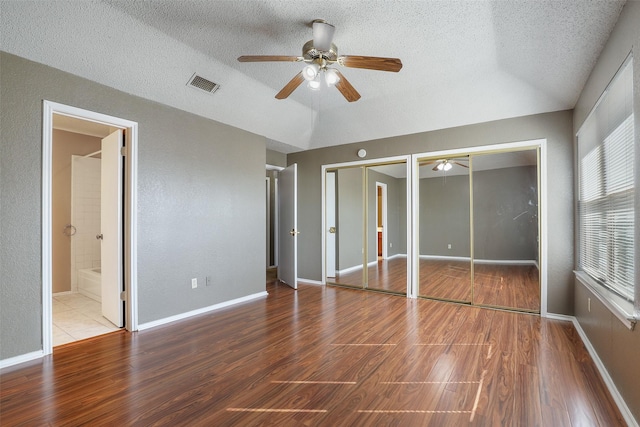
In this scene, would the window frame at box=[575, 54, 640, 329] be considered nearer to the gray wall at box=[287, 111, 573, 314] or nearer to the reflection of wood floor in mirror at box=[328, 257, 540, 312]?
the gray wall at box=[287, 111, 573, 314]

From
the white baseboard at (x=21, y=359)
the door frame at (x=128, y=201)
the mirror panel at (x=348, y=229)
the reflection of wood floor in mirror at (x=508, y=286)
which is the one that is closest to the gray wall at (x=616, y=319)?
the reflection of wood floor in mirror at (x=508, y=286)

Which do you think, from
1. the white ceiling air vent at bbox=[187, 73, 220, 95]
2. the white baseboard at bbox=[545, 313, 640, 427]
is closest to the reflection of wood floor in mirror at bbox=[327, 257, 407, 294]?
the white baseboard at bbox=[545, 313, 640, 427]

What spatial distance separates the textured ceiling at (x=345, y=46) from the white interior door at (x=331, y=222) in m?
1.69

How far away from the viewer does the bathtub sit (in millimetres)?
4324

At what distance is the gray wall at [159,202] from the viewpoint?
7.80ft

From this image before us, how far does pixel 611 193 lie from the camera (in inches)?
86.4

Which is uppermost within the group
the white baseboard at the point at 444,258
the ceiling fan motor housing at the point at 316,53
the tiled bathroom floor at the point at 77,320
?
the ceiling fan motor housing at the point at 316,53

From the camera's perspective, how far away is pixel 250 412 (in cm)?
181

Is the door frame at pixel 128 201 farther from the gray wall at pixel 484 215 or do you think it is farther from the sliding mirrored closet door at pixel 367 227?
the gray wall at pixel 484 215

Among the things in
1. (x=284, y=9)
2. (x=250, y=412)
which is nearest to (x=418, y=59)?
(x=284, y=9)

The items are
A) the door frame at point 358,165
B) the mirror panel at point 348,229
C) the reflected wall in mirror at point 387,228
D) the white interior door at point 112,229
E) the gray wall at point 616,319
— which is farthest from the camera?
the mirror panel at point 348,229

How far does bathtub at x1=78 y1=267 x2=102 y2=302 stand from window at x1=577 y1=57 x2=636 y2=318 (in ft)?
18.6

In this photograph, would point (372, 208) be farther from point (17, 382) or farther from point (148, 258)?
point (17, 382)

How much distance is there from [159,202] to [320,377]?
2.53m
